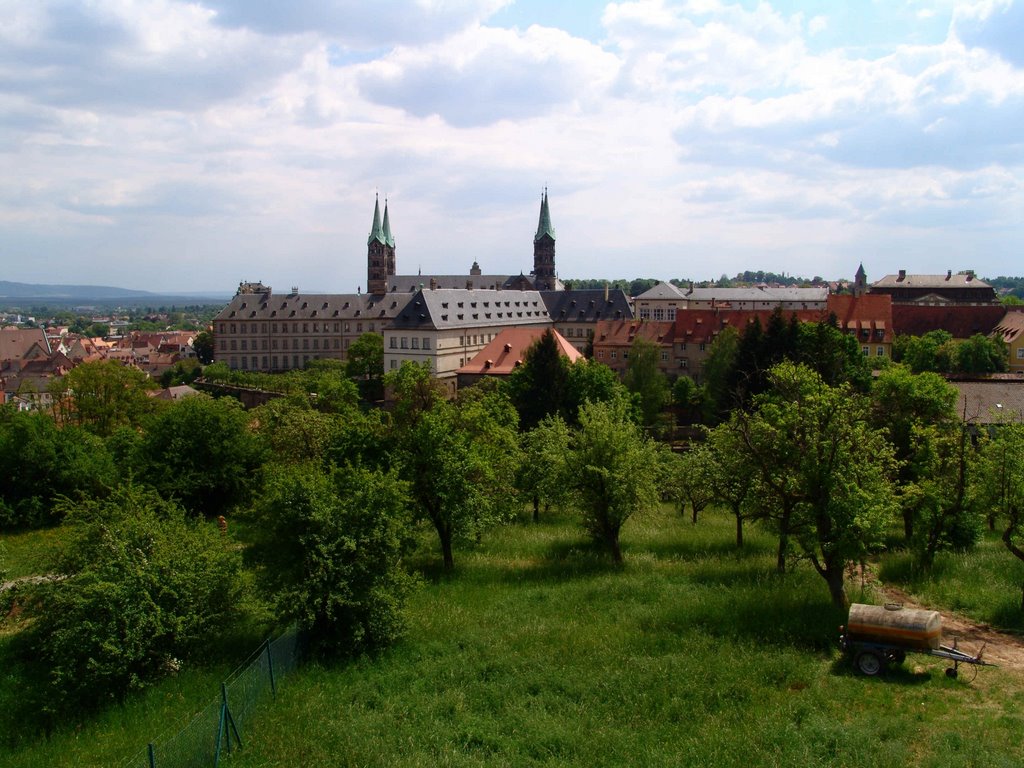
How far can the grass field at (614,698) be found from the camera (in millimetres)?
12453

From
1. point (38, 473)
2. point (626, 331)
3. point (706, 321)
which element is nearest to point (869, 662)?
point (38, 473)

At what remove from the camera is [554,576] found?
23.1 metres

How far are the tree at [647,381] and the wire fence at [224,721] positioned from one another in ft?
131

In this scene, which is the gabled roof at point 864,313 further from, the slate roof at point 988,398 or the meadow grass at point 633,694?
the meadow grass at point 633,694

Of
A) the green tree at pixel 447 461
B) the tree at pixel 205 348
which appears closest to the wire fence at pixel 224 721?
the green tree at pixel 447 461

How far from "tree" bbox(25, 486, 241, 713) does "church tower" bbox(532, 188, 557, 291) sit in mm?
118068

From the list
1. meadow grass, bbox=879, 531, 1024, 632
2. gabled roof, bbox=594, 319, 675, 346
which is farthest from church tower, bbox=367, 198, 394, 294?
meadow grass, bbox=879, 531, 1024, 632

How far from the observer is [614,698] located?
47.8 feet

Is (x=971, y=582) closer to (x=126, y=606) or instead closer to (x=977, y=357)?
(x=126, y=606)

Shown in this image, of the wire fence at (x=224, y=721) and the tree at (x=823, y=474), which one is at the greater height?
the tree at (x=823, y=474)

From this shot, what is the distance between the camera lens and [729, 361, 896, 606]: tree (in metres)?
17.4

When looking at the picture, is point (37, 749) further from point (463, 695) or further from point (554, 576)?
point (554, 576)

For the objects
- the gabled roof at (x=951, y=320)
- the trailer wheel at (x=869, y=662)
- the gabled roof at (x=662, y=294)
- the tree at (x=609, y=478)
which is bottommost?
the trailer wheel at (x=869, y=662)

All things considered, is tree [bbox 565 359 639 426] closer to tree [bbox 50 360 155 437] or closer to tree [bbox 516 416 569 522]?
tree [bbox 516 416 569 522]
